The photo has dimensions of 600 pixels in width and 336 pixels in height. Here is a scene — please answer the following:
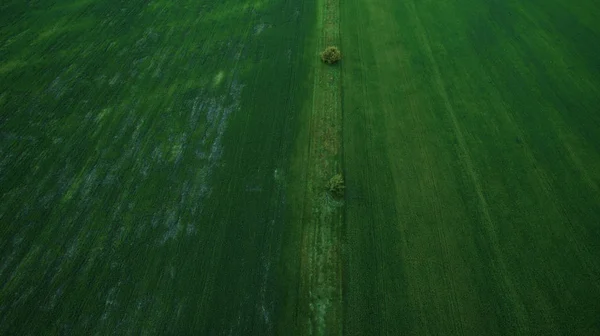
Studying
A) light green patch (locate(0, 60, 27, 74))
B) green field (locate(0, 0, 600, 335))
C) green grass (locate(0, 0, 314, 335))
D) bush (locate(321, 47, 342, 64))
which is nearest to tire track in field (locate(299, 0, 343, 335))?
green field (locate(0, 0, 600, 335))

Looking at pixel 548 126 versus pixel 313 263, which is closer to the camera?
pixel 313 263

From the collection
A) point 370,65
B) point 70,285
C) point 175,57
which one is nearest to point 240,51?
point 175,57

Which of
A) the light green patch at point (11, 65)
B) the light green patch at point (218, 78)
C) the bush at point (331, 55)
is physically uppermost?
the bush at point (331, 55)

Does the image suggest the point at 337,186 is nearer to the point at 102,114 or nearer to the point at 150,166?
the point at 150,166

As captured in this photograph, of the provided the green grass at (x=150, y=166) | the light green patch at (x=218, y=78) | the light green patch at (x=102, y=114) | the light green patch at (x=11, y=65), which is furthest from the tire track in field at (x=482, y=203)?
the light green patch at (x=11, y=65)

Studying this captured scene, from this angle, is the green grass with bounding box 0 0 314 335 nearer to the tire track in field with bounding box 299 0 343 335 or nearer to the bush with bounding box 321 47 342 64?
the tire track in field with bounding box 299 0 343 335

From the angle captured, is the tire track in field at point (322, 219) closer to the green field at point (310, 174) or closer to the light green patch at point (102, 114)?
the green field at point (310, 174)

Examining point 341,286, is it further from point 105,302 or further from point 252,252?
point 105,302
